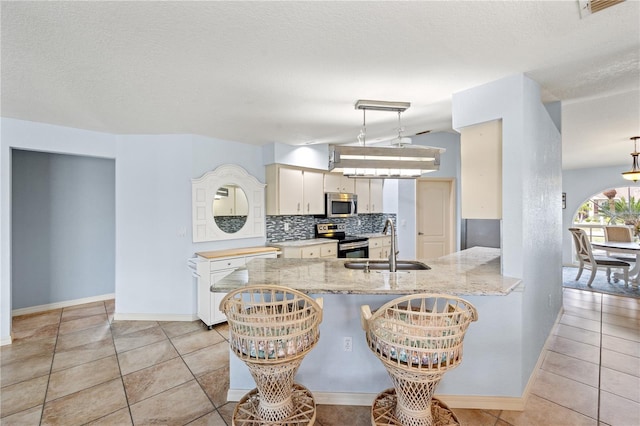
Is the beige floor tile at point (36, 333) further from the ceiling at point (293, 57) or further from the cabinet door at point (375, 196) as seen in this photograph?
the cabinet door at point (375, 196)

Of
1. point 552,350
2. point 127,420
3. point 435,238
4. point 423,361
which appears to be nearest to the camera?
point 423,361

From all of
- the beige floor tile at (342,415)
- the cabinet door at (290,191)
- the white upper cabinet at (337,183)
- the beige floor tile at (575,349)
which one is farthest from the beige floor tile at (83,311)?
the beige floor tile at (575,349)

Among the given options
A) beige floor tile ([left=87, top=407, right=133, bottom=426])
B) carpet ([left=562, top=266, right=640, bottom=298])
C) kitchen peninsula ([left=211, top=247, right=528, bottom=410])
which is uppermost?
kitchen peninsula ([left=211, top=247, right=528, bottom=410])

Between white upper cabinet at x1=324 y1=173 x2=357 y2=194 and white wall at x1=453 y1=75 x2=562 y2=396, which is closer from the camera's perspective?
white wall at x1=453 y1=75 x2=562 y2=396

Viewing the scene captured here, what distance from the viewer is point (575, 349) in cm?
288

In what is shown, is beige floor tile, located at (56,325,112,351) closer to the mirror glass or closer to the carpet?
the mirror glass

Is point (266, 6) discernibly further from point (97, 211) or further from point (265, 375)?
point (97, 211)

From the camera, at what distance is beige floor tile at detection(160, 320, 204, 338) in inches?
133

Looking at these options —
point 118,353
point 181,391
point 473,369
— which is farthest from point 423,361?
point 118,353

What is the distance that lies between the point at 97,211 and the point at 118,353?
259 centimetres

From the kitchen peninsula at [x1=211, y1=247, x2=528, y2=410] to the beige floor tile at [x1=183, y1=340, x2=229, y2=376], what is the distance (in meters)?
0.57

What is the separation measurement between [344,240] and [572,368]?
3073mm

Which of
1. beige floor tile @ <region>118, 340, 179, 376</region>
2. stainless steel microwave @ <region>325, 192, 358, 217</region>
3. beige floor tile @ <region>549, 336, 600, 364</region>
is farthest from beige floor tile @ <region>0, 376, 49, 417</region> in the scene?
beige floor tile @ <region>549, 336, 600, 364</region>

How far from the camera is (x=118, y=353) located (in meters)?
2.90
